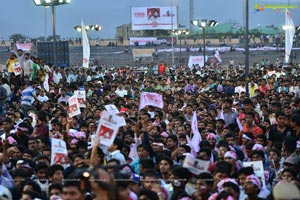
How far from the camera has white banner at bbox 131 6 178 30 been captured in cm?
7088

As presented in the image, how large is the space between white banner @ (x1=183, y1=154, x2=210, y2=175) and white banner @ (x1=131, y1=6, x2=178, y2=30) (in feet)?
A: 201

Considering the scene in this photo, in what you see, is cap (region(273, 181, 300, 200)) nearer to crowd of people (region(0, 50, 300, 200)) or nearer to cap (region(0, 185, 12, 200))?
crowd of people (region(0, 50, 300, 200))

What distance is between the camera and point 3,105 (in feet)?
63.7

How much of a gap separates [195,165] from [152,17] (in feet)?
211

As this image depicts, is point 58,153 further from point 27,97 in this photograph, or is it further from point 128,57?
point 128,57

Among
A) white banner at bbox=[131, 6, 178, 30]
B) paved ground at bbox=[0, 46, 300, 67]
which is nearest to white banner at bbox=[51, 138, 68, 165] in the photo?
paved ground at bbox=[0, 46, 300, 67]

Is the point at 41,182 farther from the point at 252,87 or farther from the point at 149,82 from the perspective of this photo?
the point at 149,82

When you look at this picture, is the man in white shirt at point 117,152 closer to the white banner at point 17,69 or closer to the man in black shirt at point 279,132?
the man in black shirt at point 279,132

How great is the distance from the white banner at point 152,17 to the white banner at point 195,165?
61292mm

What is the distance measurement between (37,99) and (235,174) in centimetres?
1066

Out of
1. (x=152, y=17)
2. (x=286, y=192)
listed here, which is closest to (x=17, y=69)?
(x=286, y=192)

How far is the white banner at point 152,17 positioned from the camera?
233 ft

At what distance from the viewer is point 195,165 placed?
8.77 meters

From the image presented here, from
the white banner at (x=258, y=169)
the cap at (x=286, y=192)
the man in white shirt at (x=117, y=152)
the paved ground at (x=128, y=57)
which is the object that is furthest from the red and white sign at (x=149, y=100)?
the paved ground at (x=128, y=57)
